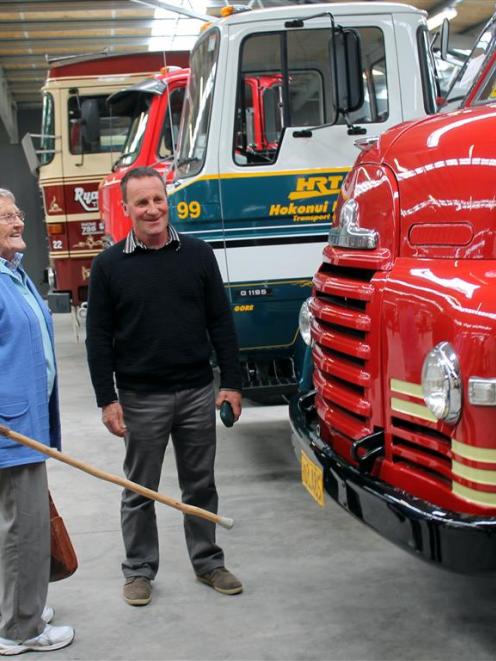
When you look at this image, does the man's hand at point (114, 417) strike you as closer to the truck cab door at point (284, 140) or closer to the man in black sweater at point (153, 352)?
the man in black sweater at point (153, 352)

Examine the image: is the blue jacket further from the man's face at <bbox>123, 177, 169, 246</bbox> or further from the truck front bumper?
the truck front bumper

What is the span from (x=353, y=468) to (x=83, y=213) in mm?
8778

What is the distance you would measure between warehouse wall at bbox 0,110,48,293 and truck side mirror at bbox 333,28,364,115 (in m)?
17.2

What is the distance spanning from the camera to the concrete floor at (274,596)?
12.2 feet

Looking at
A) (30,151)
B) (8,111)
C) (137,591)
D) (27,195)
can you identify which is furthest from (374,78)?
(27,195)

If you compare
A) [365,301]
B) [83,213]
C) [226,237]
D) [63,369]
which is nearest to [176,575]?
[365,301]

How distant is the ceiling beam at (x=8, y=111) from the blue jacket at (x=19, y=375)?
17.3 metres

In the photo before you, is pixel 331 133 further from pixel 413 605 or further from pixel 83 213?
pixel 83 213

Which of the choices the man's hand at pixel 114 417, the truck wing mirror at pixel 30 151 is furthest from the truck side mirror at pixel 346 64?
the truck wing mirror at pixel 30 151

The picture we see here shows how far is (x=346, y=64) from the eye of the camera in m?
5.56

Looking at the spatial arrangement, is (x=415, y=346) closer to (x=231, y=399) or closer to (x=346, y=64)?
(x=231, y=399)

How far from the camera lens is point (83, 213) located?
11734mm

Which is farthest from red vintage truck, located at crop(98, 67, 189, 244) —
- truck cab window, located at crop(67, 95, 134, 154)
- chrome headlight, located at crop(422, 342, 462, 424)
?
chrome headlight, located at crop(422, 342, 462, 424)

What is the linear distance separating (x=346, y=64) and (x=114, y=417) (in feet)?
8.53
